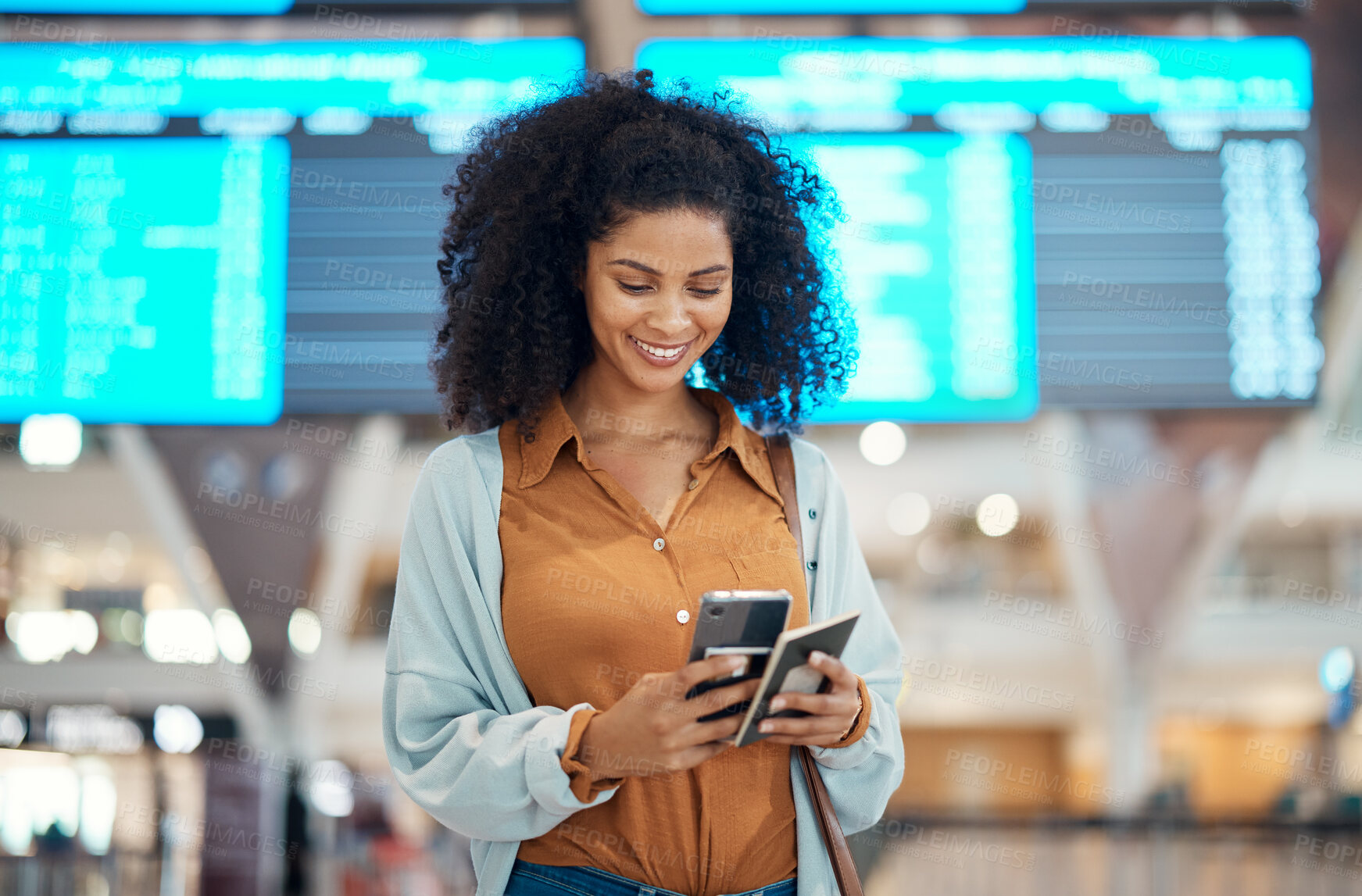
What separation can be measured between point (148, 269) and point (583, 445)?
2623mm

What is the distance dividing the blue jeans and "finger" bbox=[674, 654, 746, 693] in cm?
30

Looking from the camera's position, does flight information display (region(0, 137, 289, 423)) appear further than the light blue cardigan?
Yes

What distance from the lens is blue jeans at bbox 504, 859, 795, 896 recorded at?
4.89ft

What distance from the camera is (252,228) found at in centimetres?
380

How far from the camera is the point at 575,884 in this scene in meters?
1.51

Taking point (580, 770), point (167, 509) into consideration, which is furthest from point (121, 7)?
point (580, 770)

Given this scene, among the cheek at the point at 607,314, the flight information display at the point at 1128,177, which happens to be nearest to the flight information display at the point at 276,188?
the flight information display at the point at 1128,177

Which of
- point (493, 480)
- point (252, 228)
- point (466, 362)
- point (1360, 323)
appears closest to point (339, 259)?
point (252, 228)

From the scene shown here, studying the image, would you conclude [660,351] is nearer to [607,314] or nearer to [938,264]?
[607,314]

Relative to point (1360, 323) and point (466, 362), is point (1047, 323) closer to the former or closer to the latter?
point (1360, 323)

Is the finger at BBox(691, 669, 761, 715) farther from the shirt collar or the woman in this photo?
the shirt collar

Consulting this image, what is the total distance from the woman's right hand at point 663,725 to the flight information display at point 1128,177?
2.53 m

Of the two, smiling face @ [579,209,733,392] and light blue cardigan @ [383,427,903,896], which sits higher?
smiling face @ [579,209,733,392]

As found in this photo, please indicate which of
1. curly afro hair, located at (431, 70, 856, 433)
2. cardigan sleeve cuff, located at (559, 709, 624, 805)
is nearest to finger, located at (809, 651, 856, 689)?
cardigan sleeve cuff, located at (559, 709, 624, 805)
